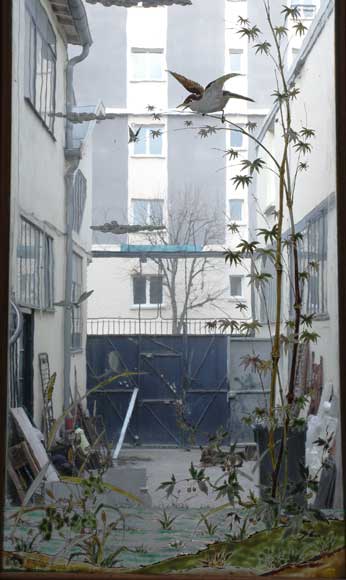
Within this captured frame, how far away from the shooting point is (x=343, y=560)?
2271mm

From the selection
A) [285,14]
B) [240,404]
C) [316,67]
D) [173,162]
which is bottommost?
[240,404]

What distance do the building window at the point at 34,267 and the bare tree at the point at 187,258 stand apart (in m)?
0.33

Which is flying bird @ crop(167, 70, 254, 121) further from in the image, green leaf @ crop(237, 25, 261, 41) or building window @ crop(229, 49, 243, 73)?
green leaf @ crop(237, 25, 261, 41)

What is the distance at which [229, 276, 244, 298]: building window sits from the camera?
2537 mm

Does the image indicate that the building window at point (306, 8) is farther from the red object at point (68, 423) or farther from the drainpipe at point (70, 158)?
the red object at point (68, 423)

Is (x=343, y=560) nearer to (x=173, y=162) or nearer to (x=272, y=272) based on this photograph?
(x=272, y=272)

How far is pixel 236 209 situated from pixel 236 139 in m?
0.22

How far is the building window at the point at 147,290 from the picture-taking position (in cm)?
256

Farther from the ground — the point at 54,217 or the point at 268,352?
the point at 54,217

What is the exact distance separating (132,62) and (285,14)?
1.69 feet

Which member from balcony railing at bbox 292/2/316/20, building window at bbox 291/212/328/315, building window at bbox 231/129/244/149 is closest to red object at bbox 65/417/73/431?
building window at bbox 291/212/328/315

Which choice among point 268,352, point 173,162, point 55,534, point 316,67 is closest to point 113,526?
point 55,534

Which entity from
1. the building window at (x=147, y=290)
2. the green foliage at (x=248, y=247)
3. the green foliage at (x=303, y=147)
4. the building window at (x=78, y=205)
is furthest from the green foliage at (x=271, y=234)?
the building window at (x=78, y=205)

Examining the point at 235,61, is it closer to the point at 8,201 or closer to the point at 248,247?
the point at 248,247
